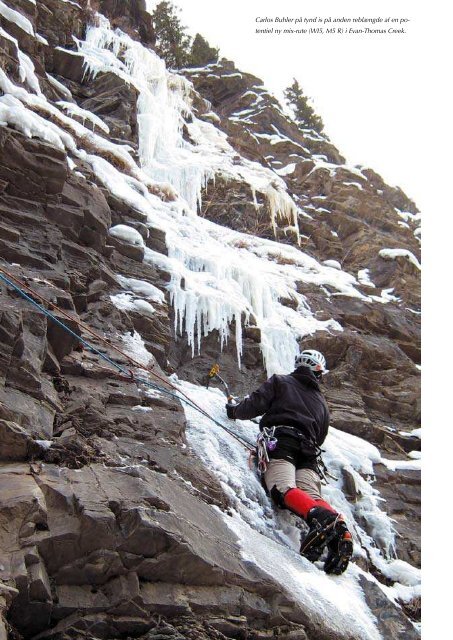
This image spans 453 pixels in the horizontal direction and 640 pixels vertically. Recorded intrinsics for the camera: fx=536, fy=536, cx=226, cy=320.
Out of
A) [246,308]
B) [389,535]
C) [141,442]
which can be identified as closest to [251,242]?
[246,308]

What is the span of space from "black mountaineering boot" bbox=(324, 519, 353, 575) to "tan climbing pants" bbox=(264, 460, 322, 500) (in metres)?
0.46

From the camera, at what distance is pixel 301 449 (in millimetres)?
4059

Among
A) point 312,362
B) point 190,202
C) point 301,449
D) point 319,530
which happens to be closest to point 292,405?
point 301,449

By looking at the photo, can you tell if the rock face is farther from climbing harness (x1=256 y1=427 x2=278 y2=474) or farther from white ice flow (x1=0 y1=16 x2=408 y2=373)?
climbing harness (x1=256 y1=427 x2=278 y2=474)

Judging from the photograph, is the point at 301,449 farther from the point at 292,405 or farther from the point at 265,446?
the point at 292,405

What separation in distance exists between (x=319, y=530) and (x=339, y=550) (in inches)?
9.5

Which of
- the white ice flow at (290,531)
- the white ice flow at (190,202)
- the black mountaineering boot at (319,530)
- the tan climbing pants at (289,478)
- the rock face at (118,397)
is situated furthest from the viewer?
the white ice flow at (190,202)

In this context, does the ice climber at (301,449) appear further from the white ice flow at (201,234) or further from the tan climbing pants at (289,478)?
the white ice flow at (201,234)

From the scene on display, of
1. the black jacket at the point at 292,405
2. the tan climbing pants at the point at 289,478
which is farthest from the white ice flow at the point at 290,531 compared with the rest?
the black jacket at the point at 292,405

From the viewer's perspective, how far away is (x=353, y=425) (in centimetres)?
757

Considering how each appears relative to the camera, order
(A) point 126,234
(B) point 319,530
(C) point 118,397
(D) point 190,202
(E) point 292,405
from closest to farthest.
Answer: (B) point 319,530, (C) point 118,397, (E) point 292,405, (A) point 126,234, (D) point 190,202

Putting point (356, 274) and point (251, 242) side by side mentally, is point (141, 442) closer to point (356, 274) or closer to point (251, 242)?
point (251, 242)

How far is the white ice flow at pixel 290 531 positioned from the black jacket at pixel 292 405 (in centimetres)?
38

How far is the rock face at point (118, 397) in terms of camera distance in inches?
90.7
